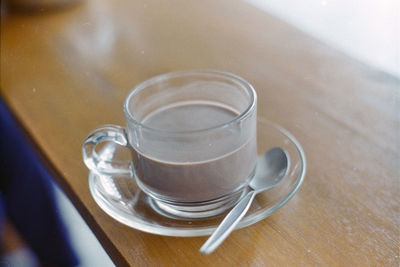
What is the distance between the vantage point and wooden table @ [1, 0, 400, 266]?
1.25 ft

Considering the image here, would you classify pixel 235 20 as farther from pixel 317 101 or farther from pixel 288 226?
pixel 288 226

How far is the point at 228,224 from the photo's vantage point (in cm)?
37

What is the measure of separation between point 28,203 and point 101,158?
0.39 m

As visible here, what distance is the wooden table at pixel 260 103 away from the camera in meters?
0.38

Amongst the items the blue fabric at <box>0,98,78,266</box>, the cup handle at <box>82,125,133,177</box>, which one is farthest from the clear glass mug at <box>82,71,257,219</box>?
the blue fabric at <box>0,98,78,266</box>

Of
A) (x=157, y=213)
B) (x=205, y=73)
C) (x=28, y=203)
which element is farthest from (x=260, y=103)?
(x=28, y=203)

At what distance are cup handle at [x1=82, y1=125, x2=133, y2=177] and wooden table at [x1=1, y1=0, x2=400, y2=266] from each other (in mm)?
37

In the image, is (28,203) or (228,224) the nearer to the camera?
(228,224)

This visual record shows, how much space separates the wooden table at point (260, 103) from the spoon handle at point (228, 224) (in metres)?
0.02

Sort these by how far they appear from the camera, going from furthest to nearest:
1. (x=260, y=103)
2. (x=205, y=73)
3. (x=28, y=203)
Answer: (x=28, y=203), (x=260, y=103), (x=205, y=73)

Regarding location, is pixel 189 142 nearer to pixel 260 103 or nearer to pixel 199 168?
pixel 199 168

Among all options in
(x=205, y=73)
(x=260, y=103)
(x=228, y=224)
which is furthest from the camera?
(x=260, y=103)

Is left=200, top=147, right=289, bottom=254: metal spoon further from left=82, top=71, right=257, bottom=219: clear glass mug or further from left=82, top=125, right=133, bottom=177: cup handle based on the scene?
left=82, top=125, right=133, bottom=177: cup handle

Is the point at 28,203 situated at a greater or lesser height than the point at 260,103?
lesser
